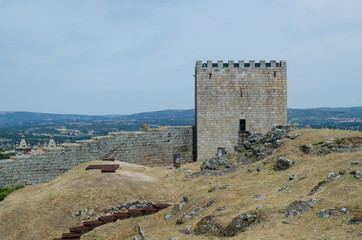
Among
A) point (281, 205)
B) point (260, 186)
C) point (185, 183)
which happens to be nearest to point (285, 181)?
point (260, 186)

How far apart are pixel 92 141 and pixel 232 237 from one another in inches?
716

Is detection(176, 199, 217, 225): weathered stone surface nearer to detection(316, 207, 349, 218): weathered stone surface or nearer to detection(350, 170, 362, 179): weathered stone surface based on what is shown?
detection(316, 207, 349, 218): weathered stone surface

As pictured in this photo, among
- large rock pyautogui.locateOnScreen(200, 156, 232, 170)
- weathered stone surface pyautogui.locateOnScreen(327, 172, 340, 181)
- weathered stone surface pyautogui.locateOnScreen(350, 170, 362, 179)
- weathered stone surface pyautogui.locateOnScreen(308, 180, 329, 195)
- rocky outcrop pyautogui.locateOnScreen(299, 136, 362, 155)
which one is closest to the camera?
weathered stone surface pyautogui.locateOnScreen(350, 170, 362, 179)

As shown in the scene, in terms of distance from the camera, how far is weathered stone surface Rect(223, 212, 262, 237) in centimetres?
1230

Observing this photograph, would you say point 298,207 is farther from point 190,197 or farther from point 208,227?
Result: point 190,197

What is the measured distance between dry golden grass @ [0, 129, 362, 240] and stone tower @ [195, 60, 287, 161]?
6234 millimetres

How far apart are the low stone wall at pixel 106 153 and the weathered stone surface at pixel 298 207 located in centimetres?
1794

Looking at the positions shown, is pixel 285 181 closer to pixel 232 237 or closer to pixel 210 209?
pixel 210 209

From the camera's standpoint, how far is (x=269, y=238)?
10820mm

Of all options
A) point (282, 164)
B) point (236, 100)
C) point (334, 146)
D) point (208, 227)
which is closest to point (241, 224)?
point (208, 227)

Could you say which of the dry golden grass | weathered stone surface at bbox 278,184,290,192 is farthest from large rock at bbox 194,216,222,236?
weathered stone surface at bbox 278,184,290,192

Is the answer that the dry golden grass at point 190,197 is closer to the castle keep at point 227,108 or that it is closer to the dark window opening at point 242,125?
the castle keep at point 227,108

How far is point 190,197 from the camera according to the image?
60.1ft

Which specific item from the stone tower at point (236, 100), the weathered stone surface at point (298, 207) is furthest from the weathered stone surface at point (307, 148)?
the stone tower at point (236, 100)
